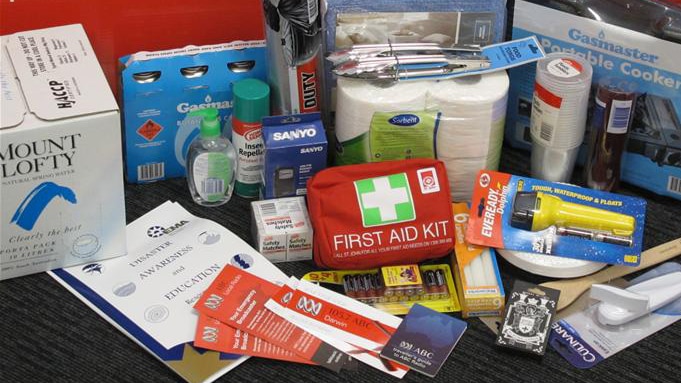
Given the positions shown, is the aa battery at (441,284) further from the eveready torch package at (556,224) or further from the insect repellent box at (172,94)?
the insect repellent box at (172,94)

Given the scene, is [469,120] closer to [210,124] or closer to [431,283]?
[431,283]

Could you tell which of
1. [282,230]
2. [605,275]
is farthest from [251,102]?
[605,275]

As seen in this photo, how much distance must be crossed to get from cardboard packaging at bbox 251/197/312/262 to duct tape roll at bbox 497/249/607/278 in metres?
0.28

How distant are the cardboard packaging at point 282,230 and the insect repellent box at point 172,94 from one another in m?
0.17

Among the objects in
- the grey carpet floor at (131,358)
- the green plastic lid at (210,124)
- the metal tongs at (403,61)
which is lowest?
the grey carpet floor at (131,358)

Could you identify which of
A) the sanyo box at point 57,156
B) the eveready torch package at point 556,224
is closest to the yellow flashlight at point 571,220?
the eveready torch package at point 556,224

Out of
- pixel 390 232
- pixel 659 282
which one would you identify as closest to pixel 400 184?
pixel 390 232

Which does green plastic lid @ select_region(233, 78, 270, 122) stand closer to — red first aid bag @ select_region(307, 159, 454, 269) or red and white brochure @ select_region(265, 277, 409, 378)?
red first aid bag @ select_region(307, 159, 454, 269)

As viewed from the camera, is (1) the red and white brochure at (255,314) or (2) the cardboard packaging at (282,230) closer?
(1) the red and white brochure at (255,314)

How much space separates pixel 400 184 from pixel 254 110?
0.23 metres

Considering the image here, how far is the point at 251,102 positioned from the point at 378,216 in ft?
0.81

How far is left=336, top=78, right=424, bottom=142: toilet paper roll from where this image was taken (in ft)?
4.44

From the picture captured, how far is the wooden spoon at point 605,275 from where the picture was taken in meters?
1.30

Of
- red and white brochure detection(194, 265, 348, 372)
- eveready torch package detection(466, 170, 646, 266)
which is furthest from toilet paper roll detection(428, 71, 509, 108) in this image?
red and white brochure detection(194, 265, 348, 372)
